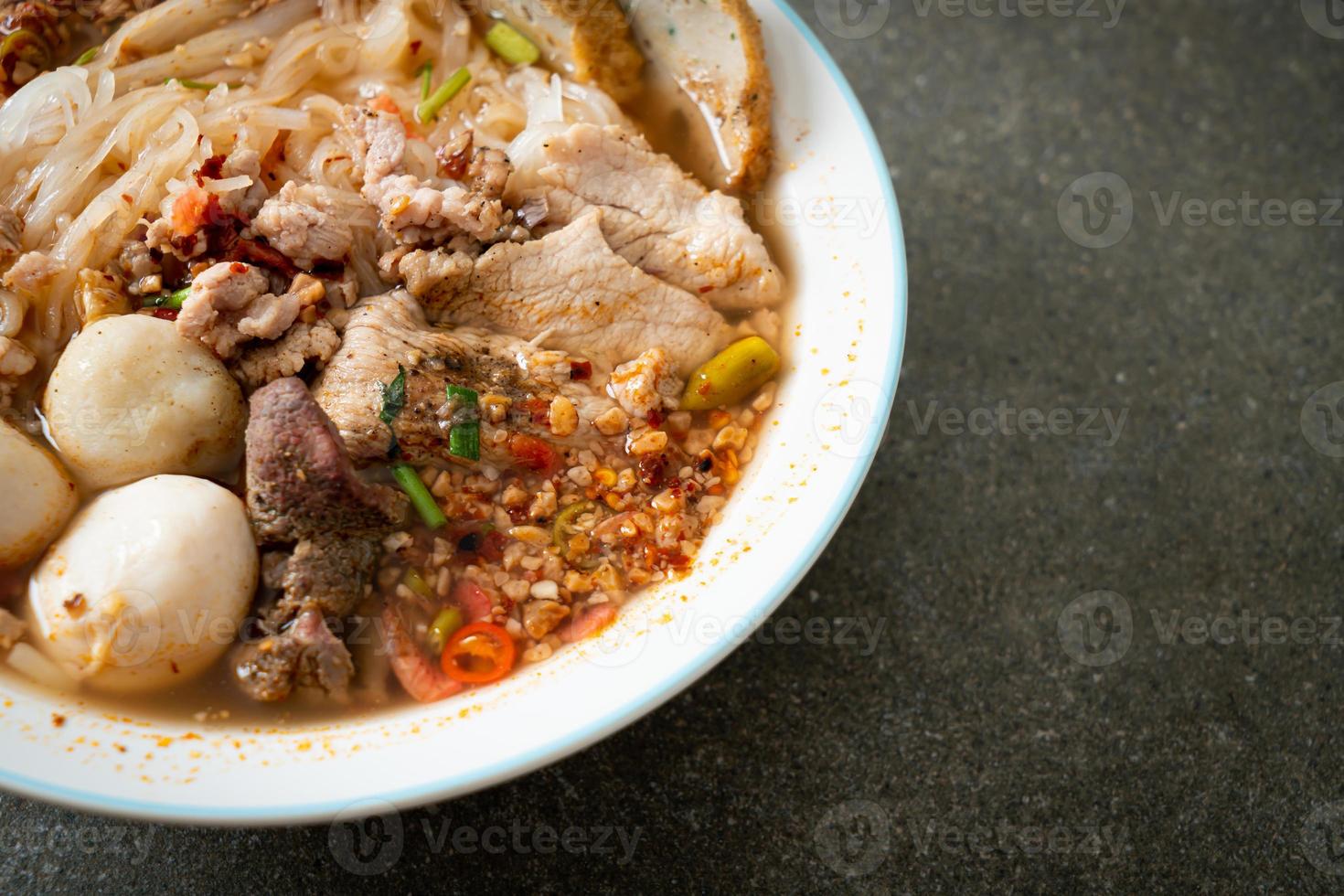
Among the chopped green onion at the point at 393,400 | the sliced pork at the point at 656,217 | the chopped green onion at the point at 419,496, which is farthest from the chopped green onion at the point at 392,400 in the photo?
the sliced pork at the point at 656,217

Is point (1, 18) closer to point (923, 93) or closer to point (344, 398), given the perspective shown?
point (344, 398)

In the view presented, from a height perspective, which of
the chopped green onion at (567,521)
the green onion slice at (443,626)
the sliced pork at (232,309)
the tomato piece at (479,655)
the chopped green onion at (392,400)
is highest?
the sliced pork at (232,309)

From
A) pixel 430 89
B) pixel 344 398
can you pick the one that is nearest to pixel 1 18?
pixel 430 89

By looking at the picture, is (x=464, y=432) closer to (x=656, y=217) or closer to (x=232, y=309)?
(x=232, y=309)

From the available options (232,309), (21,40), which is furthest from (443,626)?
(21,40)

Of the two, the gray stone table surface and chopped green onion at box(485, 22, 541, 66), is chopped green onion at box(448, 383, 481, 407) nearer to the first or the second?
the gray stone table surface

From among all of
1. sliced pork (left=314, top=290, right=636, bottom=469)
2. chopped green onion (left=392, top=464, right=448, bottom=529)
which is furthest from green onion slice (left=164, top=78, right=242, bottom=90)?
chopped green onion (left=392, top=464, right=448, bottom=529)

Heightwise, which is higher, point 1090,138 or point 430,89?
point 430,89

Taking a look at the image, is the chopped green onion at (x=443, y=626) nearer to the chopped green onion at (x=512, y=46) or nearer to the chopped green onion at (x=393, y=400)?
the chopped green onion at (x=393, y=400)
